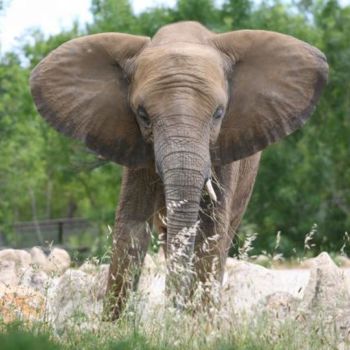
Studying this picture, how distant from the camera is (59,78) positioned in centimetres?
1143

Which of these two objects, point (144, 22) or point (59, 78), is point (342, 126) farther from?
point (59, 78)

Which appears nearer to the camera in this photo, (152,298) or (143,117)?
(143,117)

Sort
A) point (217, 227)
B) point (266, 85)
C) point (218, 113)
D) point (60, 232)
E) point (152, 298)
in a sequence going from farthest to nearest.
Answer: point (60, 232), point (152, 298), point (266, 85), point (217, 227), point (218, 113)

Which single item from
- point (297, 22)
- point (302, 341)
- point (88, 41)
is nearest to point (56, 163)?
point (297, 22)

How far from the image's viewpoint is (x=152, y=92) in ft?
34.6

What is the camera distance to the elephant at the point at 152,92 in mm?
10828

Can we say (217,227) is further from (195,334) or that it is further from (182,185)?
(195,334)

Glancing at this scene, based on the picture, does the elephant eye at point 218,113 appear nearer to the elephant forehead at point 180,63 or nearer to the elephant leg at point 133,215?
the elephant forehead at point 180,63

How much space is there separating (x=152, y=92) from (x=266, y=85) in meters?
1.42

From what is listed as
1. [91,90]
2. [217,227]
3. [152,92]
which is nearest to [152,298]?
[217,227]

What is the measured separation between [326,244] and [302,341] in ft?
A: 78.3

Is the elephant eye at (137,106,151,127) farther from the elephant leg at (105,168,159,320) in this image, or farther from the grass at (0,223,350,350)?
the grass at (0,223,350,350)

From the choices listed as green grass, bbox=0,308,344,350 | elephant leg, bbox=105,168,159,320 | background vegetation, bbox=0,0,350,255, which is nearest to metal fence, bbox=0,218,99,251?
background vegetation, bbox=0,0,350,255

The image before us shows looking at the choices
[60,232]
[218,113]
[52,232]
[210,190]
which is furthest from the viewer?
[52,232]
